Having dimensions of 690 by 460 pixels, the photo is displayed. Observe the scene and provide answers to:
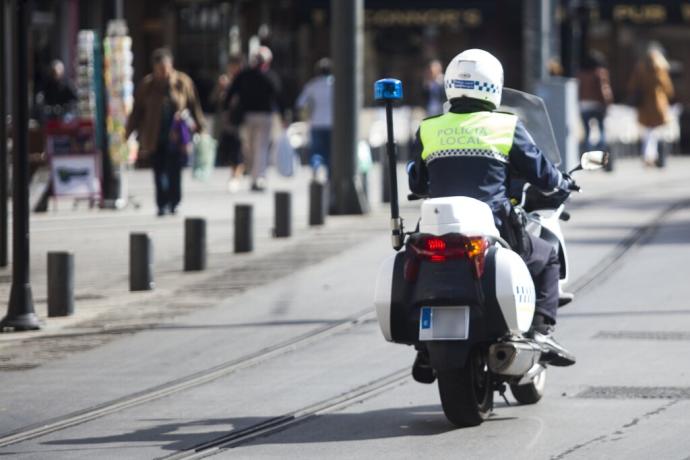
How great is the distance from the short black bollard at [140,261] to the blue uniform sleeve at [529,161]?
18.9 feet

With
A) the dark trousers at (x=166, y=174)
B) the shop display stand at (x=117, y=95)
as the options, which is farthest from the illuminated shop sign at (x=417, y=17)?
the dark trousers at (x=166, y=174)

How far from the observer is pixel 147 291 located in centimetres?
1395

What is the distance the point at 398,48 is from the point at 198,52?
4734mm

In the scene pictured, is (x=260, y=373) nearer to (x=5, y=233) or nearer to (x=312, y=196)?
(x=5, y=233)

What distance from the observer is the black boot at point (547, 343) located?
8531 mm

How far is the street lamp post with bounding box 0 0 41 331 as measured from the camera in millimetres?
11773

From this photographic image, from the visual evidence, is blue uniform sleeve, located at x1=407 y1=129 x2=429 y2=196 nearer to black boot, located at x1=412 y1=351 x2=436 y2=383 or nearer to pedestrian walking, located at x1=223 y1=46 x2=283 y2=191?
black boot, located at x1=412 y1=351 x2=436 y2=383

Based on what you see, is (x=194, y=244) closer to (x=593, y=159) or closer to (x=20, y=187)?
(x=20, y=187)

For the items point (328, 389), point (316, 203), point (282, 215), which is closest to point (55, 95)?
point (316, 203)

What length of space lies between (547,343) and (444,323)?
756mm

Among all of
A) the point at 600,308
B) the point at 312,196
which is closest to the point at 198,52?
the point at 312,196

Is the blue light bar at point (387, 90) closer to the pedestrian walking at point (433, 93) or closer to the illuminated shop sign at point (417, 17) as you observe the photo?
the pedestrian walking at point (433, 93)

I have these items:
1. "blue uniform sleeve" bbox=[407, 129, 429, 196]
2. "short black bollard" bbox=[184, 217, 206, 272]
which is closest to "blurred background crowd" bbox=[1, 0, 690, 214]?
"short black bollard" bbox=[184, 217, 206, 272]

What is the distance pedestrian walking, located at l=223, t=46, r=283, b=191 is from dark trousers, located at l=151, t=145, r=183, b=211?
13.3 feet
